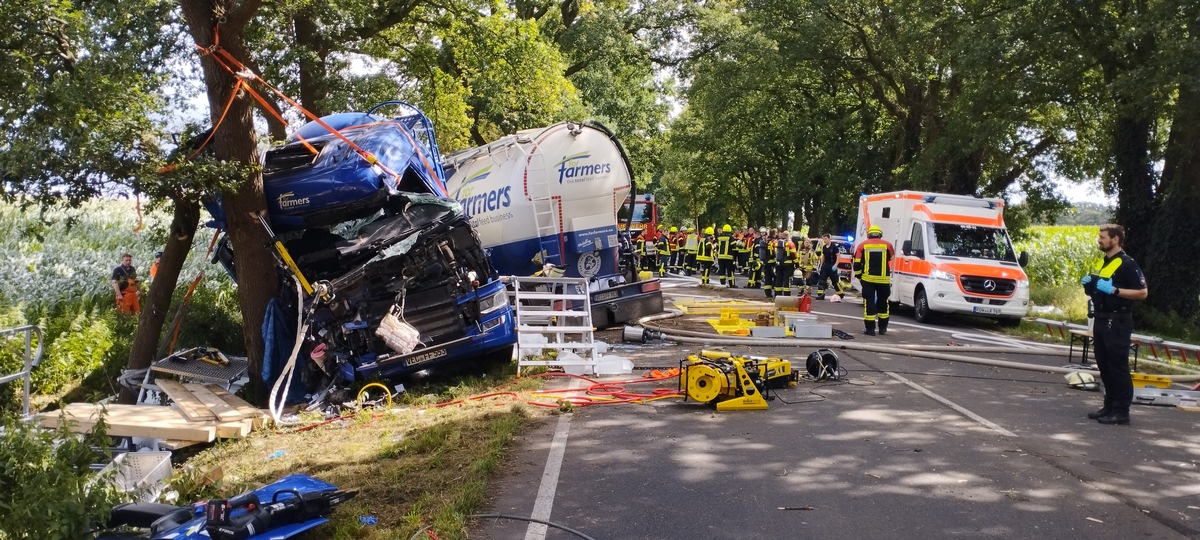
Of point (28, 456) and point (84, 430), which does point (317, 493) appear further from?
point (84, 430)

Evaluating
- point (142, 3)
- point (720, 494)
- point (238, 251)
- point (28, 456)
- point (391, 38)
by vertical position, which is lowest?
point (720, 494)

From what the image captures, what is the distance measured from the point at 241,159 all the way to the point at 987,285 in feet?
42.6

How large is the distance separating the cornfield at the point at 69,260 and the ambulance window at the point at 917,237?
42.8 feet

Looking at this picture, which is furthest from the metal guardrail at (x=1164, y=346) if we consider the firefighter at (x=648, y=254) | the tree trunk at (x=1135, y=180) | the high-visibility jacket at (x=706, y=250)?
the firefighter at (x=648, y=254)

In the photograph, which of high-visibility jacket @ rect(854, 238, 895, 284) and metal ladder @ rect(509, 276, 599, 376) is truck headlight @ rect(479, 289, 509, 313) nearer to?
metal ladder @ rect(509, 276, 599, 376)

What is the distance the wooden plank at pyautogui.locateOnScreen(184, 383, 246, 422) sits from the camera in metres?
8.36

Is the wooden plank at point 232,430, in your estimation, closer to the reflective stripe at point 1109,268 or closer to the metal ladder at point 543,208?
the metal ladder at point 543,208

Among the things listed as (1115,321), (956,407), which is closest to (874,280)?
(956,407)

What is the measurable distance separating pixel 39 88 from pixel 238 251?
8.27 feet

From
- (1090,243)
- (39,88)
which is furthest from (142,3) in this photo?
(1090,243)

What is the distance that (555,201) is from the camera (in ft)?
44.5

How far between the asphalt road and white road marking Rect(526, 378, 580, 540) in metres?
0.01

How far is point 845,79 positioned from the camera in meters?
31.6

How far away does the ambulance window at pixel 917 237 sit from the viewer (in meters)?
17.1
